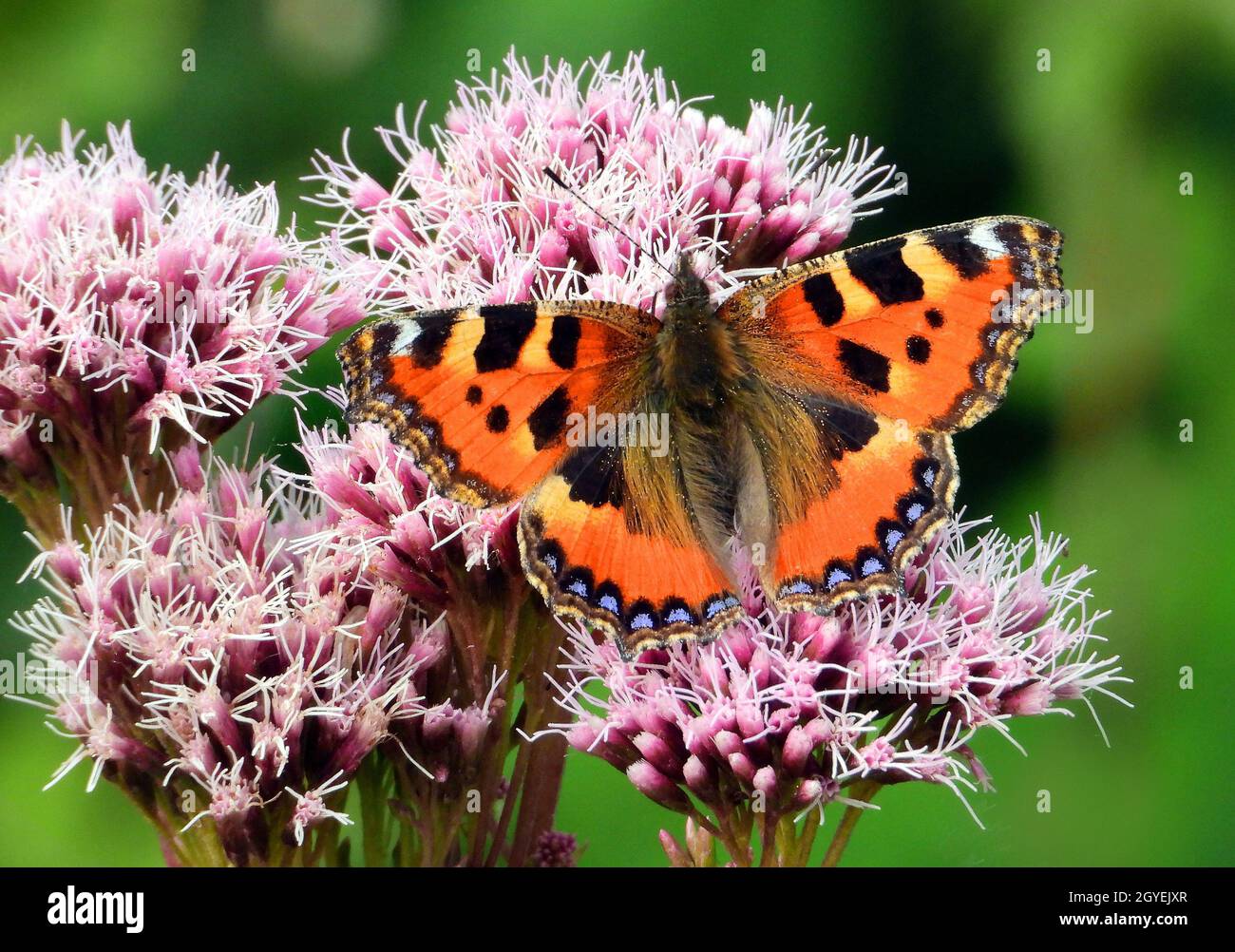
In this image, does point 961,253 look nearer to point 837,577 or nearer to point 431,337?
point 837,577


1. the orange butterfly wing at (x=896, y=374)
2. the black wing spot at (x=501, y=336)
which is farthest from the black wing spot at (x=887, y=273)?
the black wing spot at (x=501, y=336)

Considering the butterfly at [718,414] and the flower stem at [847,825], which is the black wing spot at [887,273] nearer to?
the butterfly at [718,414]

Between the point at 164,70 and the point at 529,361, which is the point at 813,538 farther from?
the point at 164,70

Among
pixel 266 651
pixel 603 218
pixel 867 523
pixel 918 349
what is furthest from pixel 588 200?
pixel 266 651

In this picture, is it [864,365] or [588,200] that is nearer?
[864,365]

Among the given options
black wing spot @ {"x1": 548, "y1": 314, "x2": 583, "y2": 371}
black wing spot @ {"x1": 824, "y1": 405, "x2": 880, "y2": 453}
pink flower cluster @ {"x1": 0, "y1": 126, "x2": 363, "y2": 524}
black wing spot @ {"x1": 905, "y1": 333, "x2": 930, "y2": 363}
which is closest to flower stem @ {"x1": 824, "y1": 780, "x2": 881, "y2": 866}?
black wing spot @ {"x1": 824, "y1": 405, "x2": 880, "y2": 453}

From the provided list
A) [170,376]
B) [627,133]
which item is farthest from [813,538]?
[170,376]
